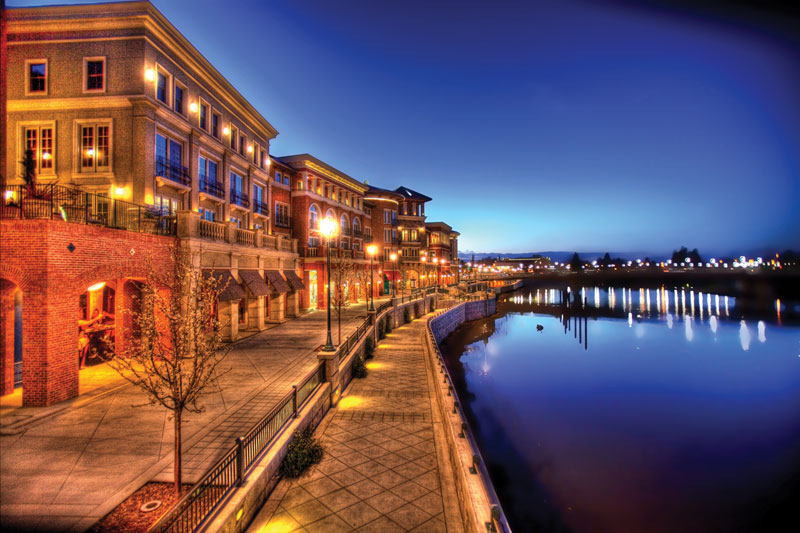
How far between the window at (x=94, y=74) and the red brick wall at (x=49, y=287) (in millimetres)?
9959

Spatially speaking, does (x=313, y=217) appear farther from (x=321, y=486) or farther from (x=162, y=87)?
Result: (x=321, y=486)

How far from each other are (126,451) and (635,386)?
35.1m

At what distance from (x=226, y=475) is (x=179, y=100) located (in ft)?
70.4

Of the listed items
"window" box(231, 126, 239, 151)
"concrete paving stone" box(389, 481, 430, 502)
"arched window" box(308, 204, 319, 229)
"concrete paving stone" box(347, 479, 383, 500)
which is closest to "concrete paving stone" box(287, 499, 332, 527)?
→ "concrete paving stone" box(347, 479, 383, 500)

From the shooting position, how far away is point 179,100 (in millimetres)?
21375

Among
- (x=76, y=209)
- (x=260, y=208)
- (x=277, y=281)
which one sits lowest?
(x=277, y=281)

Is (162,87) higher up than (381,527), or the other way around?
(162,87)

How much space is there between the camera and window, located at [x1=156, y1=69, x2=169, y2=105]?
19500 millimetres

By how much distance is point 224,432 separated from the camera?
1055cm

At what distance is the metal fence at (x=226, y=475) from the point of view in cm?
605

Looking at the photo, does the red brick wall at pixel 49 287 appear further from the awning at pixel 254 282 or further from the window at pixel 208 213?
the window at pixel 208 213

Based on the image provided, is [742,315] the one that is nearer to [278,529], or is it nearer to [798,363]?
[798,363]

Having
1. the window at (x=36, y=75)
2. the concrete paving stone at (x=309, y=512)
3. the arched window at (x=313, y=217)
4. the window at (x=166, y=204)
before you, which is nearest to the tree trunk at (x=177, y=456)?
the concrete paving stone at (x=309, y=512)

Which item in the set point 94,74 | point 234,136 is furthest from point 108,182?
point 234,136
